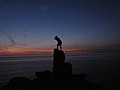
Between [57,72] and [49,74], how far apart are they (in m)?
1.61

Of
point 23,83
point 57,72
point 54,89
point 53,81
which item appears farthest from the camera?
point 23,83

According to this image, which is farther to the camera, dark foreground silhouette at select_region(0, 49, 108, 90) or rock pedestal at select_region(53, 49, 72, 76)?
rock pedestal at select_region(53, 49, 72, 76)

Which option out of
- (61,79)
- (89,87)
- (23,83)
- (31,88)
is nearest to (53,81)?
(61,79)

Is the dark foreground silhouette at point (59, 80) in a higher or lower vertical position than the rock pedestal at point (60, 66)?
lower

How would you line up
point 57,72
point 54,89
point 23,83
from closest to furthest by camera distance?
point 54,89 < point 57,72 < point 23,83

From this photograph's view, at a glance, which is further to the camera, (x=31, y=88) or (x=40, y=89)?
(x=31, y=88)

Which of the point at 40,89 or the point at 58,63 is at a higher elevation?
the point at 58,63

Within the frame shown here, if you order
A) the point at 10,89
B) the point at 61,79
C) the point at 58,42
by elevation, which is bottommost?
the point at 10,89

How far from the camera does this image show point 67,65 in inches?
1330

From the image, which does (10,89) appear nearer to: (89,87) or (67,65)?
(67,65)

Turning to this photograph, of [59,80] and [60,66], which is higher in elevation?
[60,66]

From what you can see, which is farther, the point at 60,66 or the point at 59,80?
the point at 60,66

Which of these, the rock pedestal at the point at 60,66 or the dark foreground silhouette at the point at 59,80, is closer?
the dark foreground silhouette at the point at 59,80

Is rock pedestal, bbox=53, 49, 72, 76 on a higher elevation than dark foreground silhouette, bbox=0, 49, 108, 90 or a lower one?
higher
